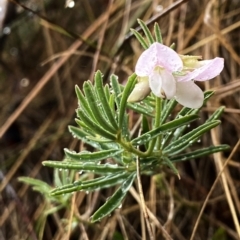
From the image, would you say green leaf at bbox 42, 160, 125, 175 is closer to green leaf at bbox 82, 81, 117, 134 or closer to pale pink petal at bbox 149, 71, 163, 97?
green leaf at bbox 82, 81, 117, 134

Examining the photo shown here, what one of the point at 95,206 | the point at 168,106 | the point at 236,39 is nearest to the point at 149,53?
the point at 168,106

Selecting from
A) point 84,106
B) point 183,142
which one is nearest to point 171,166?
point 183,142

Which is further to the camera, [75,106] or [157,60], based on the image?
[75,106]

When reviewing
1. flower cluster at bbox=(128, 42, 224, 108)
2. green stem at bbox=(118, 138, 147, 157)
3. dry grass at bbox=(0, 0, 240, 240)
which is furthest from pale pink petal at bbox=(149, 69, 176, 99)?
dry grass at bbox=(0, 0, 240, 240)

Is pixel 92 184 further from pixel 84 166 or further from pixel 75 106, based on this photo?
pixel 75 106

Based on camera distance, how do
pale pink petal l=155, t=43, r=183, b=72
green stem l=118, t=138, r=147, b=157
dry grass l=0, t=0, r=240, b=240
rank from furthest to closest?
dry grass l=0, t=0, r=240, b=240
green stem l=118, t=138, r=147, b=157
pale pink petal l=155, t=43, r=183, b=72

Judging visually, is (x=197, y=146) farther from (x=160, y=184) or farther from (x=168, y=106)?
(x=168, y=106)
